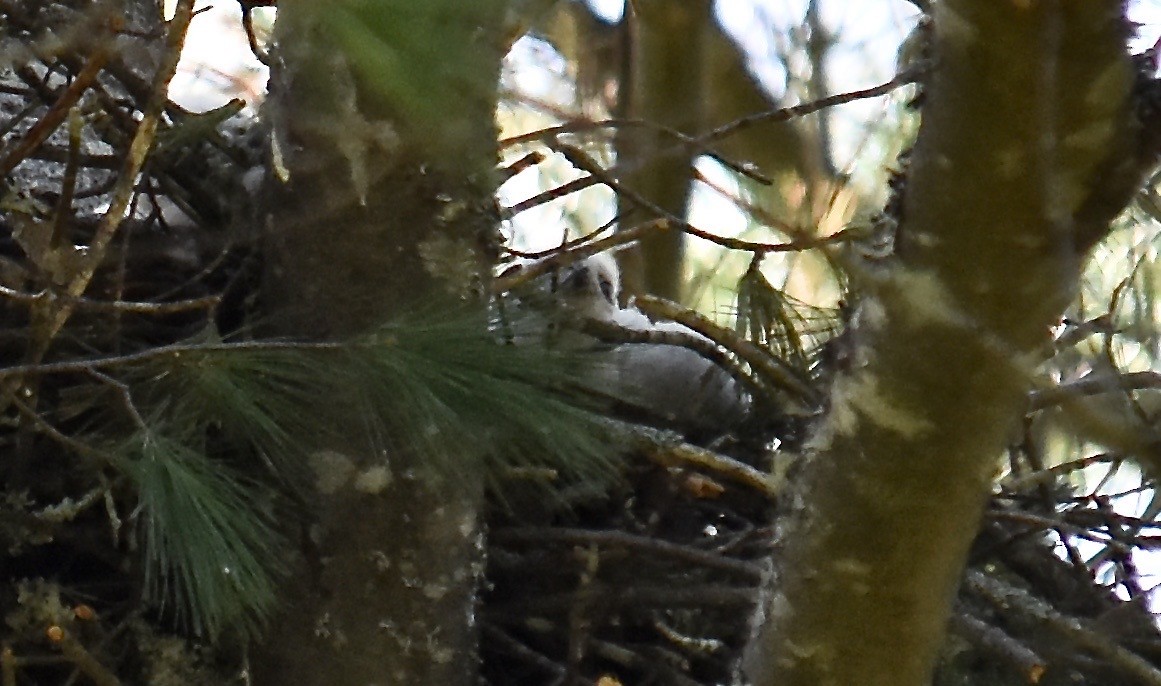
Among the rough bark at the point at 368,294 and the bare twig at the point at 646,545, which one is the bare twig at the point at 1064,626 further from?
the rough bark at the point at 368,294

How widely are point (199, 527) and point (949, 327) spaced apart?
53 cm

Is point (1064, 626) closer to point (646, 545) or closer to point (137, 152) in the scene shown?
point (646, 545)

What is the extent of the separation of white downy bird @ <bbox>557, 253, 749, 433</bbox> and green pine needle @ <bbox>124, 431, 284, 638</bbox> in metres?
0.42

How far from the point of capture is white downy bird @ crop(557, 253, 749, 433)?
5.31ft

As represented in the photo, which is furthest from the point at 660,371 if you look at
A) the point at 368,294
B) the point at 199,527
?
the point at 199,527

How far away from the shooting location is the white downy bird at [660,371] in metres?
1.62

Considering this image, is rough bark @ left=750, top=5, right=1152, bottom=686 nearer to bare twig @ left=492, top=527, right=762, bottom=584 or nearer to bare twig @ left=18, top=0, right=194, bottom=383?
bare twig @ left=492, top=527, right=762, bottom=584

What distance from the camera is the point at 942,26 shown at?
74 centimetres

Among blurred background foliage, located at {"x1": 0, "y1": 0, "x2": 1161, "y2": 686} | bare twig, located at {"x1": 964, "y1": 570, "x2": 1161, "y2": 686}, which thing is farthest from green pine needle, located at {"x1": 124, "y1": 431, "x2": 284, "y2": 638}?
bare twig, located at {"x1": 964, "y1": 570, "x2": 1161, "y2": 686}

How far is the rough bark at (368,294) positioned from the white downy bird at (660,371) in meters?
0.20

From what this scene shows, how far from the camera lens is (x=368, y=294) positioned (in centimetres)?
116

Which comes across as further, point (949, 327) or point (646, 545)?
point (646, 545)

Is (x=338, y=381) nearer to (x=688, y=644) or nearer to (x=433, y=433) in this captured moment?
(x=433, y=433)

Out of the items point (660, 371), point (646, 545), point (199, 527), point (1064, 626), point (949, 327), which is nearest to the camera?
point (949, 327)
